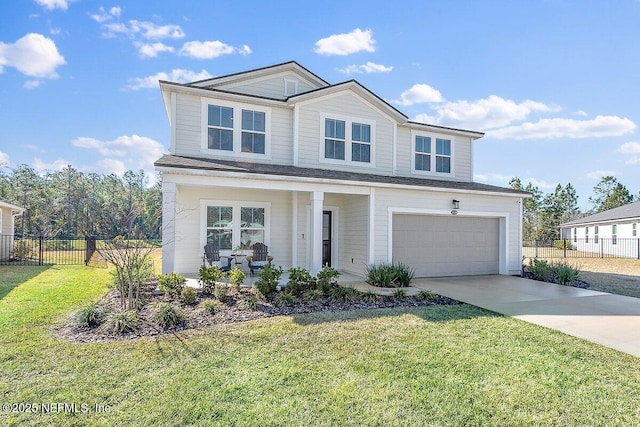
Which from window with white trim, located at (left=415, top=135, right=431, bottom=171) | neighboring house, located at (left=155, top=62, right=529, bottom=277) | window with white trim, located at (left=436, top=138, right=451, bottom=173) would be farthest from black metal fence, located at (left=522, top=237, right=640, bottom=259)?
neighboring house, located at (left=155, top=62, right=529, bottom=277)

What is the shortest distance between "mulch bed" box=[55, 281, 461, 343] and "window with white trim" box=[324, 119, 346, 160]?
18.5 feet

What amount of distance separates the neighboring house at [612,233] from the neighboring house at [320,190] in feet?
60.1

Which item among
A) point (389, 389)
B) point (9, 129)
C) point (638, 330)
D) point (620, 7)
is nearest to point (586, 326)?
point (638, 330)

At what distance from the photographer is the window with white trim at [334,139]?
37.7 ft

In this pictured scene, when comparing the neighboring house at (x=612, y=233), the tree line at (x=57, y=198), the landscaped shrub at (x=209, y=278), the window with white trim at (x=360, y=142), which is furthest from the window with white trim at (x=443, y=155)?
the tree line at (x=57, y=198)

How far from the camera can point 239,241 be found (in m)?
10.8

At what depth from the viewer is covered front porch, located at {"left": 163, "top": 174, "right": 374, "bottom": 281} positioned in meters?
9.48

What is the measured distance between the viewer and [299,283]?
7.95 metres

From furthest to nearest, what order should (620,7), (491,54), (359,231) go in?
(491,54) → (359,231) → (620,7)

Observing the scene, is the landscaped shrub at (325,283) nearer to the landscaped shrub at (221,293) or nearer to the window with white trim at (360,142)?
the landscaped shrub at (221,293)

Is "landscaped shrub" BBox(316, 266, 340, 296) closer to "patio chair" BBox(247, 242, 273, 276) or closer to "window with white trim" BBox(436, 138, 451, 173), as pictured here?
"patio chair" BBox(247, 242, 273, 276)

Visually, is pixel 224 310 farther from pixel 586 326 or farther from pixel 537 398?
pixel 586 326

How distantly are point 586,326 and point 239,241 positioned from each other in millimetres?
9040

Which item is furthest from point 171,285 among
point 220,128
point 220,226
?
point 220,128
